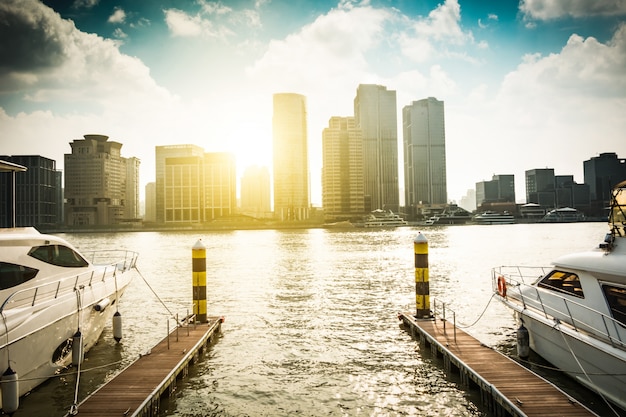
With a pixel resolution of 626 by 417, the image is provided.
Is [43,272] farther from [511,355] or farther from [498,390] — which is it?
[511,355]

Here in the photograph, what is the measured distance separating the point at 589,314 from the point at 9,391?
1220cm

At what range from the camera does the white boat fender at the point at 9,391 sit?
8.06 meters

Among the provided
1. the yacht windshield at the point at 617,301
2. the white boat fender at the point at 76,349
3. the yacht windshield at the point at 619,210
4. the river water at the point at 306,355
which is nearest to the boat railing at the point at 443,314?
the river water at the point at 306,355

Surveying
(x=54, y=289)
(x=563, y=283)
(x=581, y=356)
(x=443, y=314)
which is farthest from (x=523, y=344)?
(x=54, y=289)

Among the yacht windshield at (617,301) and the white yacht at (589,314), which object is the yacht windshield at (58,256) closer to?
the white yacht at (589,314)

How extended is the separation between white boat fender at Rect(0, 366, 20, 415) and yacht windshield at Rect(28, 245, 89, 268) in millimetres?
3929

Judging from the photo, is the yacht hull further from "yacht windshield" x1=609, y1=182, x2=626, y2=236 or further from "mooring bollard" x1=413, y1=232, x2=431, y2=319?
"mooring bollard" x1=413, y1=232, x2=431, y2=319

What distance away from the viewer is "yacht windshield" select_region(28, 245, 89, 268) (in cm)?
1160

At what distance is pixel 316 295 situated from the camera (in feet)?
82.9

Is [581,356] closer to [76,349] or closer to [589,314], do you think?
[589,314]

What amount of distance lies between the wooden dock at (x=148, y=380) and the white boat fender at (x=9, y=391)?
1211mm

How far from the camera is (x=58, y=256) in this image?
12.5m

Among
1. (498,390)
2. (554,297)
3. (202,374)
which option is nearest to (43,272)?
(202,374)

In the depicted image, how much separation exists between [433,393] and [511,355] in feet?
13.3
